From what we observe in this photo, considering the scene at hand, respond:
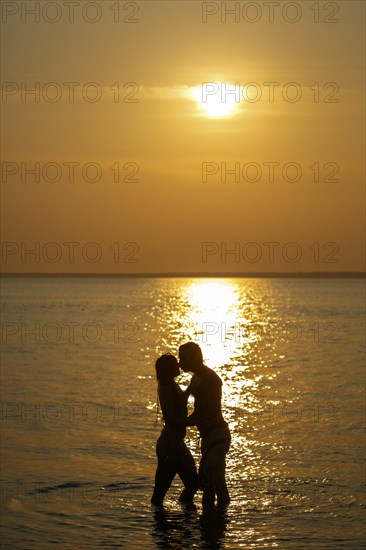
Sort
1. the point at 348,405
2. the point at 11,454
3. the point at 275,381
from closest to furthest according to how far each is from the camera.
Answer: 1. the point at 11,454
2. the point at 348,405
3. the point at 275,381

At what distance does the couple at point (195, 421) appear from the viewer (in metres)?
11.5

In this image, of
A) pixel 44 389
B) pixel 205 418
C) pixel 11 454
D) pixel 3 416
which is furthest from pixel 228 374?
pixel 205 418

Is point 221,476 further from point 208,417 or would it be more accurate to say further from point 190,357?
point 190,357

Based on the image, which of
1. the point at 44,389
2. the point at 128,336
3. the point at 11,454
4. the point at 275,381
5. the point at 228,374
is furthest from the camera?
the point at 128,336

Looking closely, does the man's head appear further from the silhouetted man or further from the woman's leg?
the woman's leg

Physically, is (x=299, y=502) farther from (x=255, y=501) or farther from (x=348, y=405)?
(x=348, y=405)

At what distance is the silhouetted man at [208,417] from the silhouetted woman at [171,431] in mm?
175

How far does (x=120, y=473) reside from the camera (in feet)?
54.5

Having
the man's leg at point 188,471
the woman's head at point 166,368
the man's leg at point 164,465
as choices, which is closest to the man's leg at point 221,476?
the man's leg at point 188,471

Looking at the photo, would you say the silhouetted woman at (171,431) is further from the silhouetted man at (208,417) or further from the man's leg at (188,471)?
the silhouetted man at (208,417)

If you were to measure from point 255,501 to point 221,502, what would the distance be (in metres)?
2.09

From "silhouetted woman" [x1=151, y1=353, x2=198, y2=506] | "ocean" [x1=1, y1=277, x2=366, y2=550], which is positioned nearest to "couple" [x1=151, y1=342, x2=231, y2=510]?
"silhouetted woman" [x1=151, y1=353, x2=198, y2=506]

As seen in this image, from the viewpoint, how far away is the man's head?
11.4 m

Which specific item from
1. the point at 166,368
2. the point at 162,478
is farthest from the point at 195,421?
the point at 162,478
